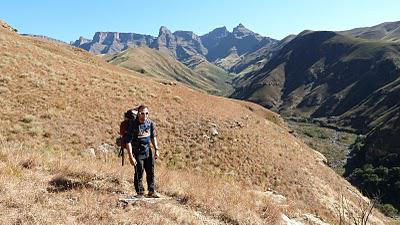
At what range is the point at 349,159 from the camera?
5020 inches

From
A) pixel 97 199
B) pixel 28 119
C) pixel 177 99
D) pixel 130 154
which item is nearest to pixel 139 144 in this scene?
pixel 130 154

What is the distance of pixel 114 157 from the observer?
25.2 m

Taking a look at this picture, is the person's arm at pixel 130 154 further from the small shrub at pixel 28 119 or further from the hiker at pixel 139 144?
the small shrub at pixel 28 119

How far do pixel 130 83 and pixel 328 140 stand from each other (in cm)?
13390

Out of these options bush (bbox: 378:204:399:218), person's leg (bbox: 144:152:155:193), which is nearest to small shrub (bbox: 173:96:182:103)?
person's leg (bbox: 144:152:155:193)

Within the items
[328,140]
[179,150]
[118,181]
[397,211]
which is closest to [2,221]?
[118,181]

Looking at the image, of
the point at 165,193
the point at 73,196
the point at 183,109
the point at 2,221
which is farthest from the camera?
the point at 183,109

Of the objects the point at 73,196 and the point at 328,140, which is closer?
the point at 73,196

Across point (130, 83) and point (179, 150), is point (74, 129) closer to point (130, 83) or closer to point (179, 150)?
point (179, 150)

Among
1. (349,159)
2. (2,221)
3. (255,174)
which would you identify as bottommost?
(349,159)

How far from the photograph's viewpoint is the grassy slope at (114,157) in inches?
393

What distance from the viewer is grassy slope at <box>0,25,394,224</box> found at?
9971mm

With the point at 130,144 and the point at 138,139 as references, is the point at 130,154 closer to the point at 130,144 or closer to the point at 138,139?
the point at 130,144

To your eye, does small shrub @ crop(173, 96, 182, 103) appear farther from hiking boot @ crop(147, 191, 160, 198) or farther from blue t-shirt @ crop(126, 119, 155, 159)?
hiking boot @ crop(147, 191, 160, 198)
